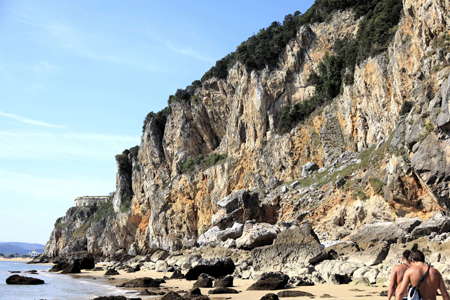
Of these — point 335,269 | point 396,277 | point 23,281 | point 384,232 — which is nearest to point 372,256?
point 335,269

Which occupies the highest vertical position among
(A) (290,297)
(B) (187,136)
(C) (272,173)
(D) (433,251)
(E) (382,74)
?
(B) (187,136)

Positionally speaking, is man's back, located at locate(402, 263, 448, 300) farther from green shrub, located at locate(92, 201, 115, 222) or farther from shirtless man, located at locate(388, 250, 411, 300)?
green shrub, located at locate(92, 201, 115, 222)

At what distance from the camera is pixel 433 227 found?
17062 millimetres

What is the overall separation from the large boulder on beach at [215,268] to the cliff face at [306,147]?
7.19m

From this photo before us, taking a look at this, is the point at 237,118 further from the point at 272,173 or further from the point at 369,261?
the point at 369,261

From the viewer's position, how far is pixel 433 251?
1455 cm

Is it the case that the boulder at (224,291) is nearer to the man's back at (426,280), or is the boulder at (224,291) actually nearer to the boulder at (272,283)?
the boulder at (272,283)

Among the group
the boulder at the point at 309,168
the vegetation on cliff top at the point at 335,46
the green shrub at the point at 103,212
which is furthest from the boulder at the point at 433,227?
the green shrub at the point at 103,212

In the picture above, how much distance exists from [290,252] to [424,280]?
43.5 ft

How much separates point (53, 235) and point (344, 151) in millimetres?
81622

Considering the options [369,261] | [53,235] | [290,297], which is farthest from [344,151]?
[53,235]

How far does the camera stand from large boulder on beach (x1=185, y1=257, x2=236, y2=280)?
20.8 meters

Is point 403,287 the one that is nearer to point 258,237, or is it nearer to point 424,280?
point 424,280

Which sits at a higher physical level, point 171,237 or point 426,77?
point 426,77
